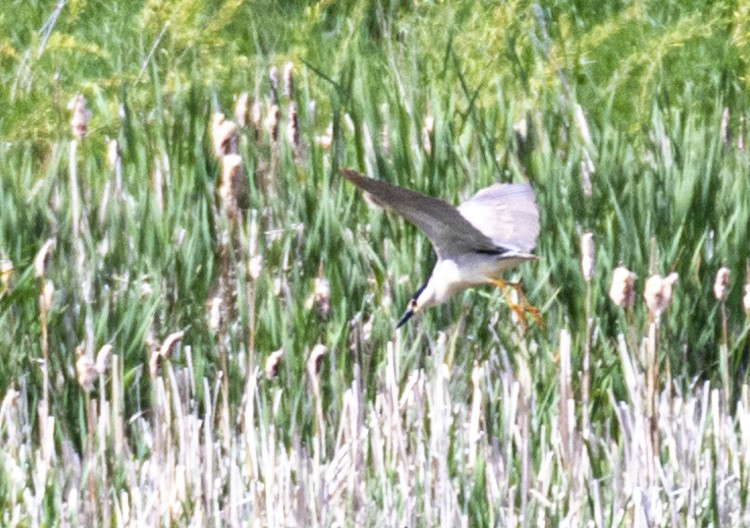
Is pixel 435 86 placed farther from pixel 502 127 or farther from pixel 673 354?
pixel 673 354

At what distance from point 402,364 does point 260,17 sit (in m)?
2.30

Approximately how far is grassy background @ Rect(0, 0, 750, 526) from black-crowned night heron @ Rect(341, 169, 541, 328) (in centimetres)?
9

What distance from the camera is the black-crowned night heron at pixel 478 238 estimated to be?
2.89m

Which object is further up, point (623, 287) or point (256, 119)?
point (256, 119)

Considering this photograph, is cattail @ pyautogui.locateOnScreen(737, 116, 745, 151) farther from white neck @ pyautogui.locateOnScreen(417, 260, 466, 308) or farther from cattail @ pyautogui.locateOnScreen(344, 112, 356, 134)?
white neck @ pyautogui.locateOnScreen(417, 260, 466, 308)

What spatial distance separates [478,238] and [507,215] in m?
0.17

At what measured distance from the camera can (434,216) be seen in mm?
2812

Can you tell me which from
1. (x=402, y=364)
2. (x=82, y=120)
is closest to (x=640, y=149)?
(x=402, y=364)

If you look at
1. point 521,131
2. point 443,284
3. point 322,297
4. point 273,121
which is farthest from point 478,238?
point 521,131

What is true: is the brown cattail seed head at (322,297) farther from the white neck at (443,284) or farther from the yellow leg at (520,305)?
the yellow leg at (520,305)

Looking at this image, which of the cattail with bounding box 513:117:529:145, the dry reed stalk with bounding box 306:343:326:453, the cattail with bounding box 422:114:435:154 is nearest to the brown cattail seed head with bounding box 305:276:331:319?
the dry reed stalk with bounding box 306:343:326:453

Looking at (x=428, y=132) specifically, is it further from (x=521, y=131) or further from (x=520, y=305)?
(x=520, y=305)

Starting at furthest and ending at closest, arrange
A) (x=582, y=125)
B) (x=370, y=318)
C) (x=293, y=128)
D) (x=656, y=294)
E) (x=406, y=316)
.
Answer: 1. (x=582, y=125)
2. (x=293, y=128)
3. (x=370, y=318)
4. (x=406, y=316)
5. (x=656, y=294)

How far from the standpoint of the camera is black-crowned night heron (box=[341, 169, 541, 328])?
9.47 feet
